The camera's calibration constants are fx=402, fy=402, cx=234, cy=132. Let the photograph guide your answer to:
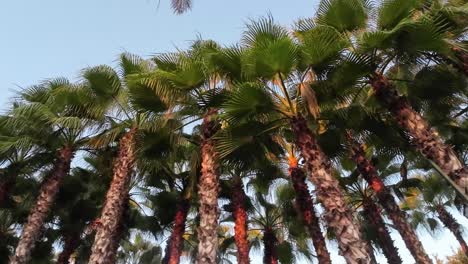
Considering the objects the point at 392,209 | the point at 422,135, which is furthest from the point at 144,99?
the point at 392,209

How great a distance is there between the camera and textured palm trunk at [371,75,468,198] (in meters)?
6.53

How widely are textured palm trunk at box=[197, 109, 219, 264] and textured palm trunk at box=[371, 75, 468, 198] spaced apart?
11.9 feet

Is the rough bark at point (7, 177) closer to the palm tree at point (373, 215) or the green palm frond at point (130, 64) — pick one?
the green palm frond at point (130, 64)

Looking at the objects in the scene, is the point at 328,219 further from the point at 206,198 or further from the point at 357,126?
the point at 357,126

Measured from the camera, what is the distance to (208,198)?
7.97m

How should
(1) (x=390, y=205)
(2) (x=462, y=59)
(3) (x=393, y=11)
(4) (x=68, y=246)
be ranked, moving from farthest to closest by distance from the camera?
1. (4) (x=68, y=246)
2. (1) (x=390, y=205)
3. (2) (x=462, y=59)
4. (3) (x=393, y=11)

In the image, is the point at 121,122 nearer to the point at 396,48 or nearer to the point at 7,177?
the point at 7,177

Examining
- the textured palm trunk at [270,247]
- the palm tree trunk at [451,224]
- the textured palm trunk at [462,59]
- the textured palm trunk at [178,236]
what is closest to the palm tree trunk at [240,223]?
the textured palm trunk at [270,247]

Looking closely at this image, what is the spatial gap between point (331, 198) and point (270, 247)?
8.29 meters

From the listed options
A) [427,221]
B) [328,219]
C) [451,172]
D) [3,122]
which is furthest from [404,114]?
[427,221]

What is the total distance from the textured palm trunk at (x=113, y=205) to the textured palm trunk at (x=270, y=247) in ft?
20.0

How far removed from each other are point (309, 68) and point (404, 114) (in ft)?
6.64

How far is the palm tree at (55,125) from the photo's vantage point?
10062 mm

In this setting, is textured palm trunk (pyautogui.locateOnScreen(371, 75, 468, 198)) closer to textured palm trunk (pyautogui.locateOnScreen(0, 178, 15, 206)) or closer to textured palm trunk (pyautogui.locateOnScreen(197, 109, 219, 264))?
textured palm trunk (pyautogui.locateOnScreen(197, 109, 219, 264))
